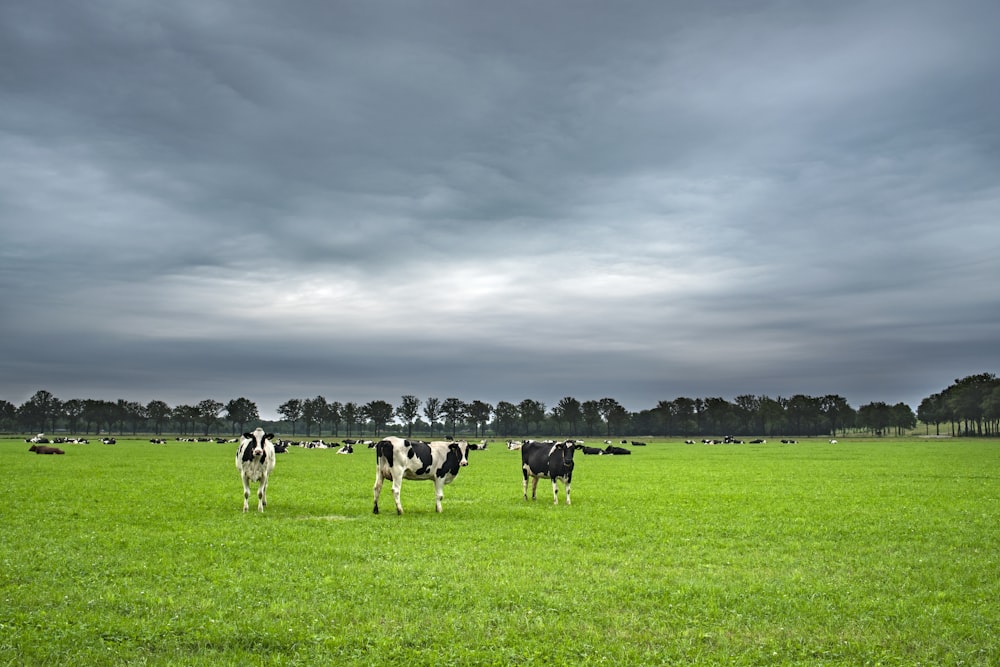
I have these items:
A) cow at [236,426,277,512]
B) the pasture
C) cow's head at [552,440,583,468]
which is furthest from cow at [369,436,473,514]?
cow's head at [552,440,583,468]

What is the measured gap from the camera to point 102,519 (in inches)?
801

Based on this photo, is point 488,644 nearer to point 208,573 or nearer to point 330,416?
point 208,573

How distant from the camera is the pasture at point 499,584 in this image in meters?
9.44

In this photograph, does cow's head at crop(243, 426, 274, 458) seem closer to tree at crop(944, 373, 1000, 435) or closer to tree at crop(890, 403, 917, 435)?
tree at crop(944, 373, 1000, 435)

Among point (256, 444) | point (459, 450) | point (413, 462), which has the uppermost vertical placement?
point (256, 444)

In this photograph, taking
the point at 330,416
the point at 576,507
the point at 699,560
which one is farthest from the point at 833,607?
the point at 330,416

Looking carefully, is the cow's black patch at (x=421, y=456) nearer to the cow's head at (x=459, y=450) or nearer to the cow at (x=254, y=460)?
the cow's head at (x=459, y=450)

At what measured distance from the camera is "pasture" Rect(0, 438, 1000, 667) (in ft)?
31.0

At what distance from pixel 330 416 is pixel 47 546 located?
186563mm

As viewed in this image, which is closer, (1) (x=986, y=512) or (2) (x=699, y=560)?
(2) (x=699, y=560)

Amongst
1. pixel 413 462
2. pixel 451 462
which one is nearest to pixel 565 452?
pixel 451 462

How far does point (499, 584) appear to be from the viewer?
41.0 ft

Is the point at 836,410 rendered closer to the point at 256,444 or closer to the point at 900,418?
the point at 900,418

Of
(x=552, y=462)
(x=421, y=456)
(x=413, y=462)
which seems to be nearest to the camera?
(x=413, y=462)
